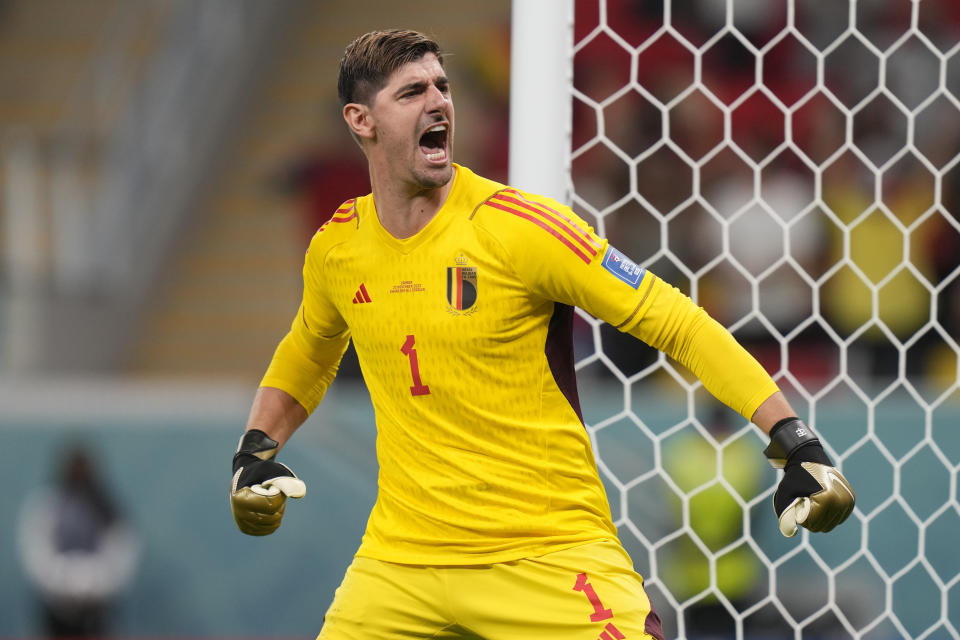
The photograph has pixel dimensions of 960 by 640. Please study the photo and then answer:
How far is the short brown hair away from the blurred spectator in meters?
4.39

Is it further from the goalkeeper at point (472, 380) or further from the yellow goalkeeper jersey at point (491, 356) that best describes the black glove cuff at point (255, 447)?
the yellow goalkeeper jersey at point (491, 356)

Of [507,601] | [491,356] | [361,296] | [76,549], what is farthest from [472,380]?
[76,549]

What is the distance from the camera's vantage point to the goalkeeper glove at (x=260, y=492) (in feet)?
8.89

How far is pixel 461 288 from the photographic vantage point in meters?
2.62

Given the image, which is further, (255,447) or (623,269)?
(255,447)

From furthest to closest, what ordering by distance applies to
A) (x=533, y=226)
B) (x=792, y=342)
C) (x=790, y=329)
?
(x=792, y=342)
(x=790, y=329)
(x=533, y=226)

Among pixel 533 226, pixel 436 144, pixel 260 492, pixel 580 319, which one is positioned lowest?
pixel 260 492

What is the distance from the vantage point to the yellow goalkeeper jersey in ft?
8.35

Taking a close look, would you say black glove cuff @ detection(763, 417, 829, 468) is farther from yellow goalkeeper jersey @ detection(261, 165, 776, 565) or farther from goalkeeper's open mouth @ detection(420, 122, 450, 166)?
goalkeeper's open mouth @ detection(420, 122, 450, 166)

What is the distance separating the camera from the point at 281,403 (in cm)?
306

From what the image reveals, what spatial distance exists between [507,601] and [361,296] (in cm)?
68

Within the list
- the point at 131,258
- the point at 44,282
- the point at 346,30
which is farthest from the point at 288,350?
the point at 346,30

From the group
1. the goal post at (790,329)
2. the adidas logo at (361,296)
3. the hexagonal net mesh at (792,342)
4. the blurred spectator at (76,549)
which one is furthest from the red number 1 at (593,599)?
the blurred spectator at (76,549)

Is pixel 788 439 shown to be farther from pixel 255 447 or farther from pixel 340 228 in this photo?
pixel 255 447
